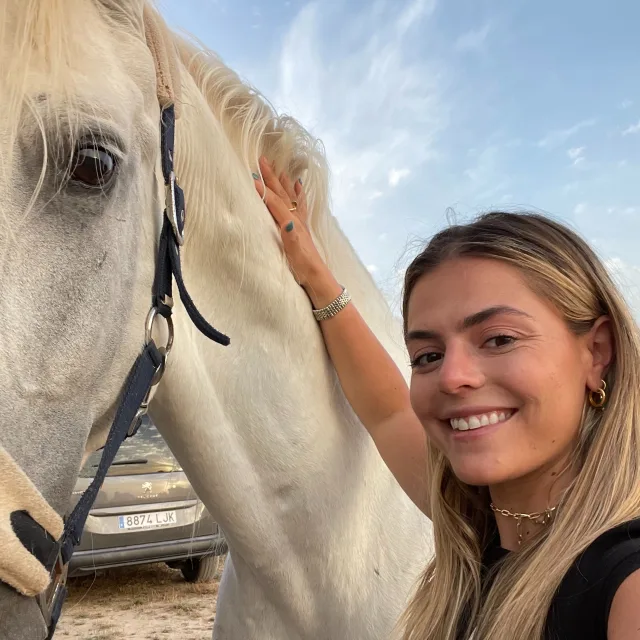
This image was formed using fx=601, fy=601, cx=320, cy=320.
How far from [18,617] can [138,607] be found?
4395 mm

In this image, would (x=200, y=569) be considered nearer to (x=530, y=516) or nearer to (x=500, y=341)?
(x=530, y=516)

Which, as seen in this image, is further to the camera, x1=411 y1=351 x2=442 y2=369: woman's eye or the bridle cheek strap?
x1=411 y1=351 x2=442 y2=369: woman's eye

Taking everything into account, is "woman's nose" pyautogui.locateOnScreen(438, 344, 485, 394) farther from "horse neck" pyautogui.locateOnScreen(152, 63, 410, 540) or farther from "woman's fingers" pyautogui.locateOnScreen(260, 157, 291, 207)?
"woman's fingers" pyautogui.locateOnScreen(260, 157, 291, 207)

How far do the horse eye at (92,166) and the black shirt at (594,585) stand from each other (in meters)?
1.00

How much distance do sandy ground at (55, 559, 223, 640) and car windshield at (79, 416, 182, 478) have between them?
3.56 feet

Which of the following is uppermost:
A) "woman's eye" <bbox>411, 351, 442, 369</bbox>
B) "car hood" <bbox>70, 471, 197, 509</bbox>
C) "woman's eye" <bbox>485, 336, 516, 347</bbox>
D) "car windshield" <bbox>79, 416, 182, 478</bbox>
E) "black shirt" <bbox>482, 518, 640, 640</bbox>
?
"woman's eye" <bbox>485, 336, 516, 347</bbox>

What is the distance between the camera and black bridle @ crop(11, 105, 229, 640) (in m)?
1.15

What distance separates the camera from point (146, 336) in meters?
1.24

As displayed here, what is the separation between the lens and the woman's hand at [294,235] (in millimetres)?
1574

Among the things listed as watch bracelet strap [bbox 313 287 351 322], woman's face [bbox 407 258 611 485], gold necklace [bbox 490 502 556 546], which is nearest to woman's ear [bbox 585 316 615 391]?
woman's face [bbox 407 258 611 485]

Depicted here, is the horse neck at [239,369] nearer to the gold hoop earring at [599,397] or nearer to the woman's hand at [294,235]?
the woman's hand at [294,235]

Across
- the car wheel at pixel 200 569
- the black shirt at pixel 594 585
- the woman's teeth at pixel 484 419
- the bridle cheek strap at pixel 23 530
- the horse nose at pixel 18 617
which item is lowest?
the car wheel at pixel 200 569

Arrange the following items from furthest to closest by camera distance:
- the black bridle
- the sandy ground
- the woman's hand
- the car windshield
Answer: the car windshield < the sandy ground < the woman's hand < the black bridle

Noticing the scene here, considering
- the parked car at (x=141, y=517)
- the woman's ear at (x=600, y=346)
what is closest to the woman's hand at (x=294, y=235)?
the woman's ear at (x=600, y=346)
